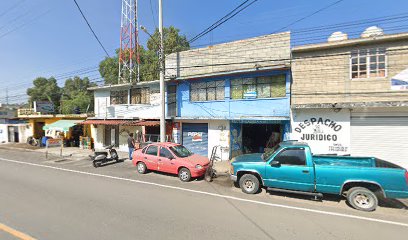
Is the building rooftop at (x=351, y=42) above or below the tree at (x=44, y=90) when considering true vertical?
below

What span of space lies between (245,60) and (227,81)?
5.47 feet

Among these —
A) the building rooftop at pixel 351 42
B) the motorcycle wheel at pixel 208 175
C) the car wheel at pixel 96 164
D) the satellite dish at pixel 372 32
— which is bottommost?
the car wheel at pixel 96 164

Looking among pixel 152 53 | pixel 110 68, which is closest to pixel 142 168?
pixel 152 53

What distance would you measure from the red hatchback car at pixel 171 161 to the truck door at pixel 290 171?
3164 millimetres

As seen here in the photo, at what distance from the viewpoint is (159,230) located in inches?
186

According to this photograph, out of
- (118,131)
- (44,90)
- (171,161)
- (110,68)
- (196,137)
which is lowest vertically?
(171,161)

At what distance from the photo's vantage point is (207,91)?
1437 cm

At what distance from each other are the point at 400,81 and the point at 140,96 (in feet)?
53.0

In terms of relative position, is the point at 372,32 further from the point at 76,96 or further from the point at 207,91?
the point at 76,96

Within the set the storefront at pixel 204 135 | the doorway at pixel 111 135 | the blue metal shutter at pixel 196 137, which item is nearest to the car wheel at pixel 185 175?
the storefront at pixel 204 135

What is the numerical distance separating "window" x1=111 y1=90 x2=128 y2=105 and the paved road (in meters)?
10.8

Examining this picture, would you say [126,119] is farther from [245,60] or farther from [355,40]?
[355,40]

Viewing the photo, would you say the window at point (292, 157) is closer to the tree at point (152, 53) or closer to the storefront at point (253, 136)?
the storefront at point (253, 136)

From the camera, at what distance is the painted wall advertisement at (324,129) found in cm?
1062
